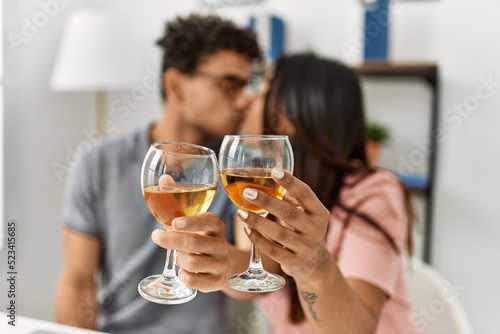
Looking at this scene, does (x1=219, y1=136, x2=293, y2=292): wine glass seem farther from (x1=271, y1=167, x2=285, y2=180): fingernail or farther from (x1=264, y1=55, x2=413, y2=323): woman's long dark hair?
(x1=264, y1=55, x2=413, y2=323): woman's long dark hair

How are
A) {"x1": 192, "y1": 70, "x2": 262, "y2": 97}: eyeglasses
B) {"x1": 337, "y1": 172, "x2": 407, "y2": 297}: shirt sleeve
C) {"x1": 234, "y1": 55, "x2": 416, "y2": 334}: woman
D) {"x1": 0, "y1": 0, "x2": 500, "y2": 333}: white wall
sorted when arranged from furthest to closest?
1. {"x1": 0, "y1": 0, "x2": 500, "y2": 333}: white wall
2. {"x1": 192, "y1": 70, "x2": 262, "y2": 97}: eyeglasses
3. {"x1": 337, "y1": 172, "x2": 407, "y2": 297}: shirt sleeve
4. {"x1": 234, "y1": 55, "x2": 416, "y2": 334}: woman

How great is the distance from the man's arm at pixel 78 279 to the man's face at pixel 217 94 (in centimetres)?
36

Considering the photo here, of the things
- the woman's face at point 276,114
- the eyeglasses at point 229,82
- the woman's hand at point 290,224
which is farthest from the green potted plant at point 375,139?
the woman's hand at point 290,224

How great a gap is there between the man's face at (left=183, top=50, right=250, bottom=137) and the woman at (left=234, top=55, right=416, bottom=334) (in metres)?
0.20

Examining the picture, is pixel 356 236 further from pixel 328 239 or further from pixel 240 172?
pixel 240 172

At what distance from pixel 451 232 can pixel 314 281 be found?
125 centimetres

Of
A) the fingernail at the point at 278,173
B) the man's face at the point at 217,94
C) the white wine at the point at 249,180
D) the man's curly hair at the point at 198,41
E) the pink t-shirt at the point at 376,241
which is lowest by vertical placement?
the pink t-shirt at the point at 376,241

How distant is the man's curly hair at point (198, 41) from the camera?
112cm

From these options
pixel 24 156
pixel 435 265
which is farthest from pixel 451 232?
pixel 24 156

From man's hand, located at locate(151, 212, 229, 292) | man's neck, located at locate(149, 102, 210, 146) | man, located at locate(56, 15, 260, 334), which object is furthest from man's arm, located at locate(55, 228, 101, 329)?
man's hand, located at locate(151, 212, 229, 292)

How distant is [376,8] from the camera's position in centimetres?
159

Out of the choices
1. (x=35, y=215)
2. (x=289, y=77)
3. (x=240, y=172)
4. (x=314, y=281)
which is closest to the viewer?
(x=240, y=172)

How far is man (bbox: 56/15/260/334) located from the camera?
1055mm

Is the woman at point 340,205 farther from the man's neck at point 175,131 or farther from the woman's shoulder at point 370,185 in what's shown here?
the man's neck at point 175,131
